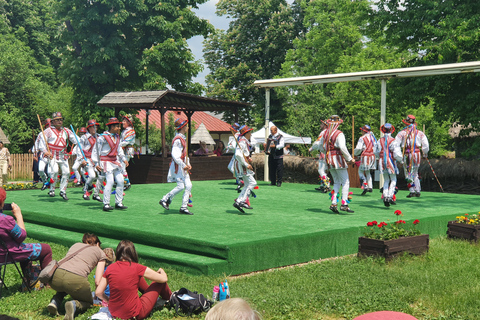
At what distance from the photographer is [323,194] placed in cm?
1513

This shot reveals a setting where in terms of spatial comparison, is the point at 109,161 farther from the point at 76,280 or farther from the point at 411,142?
the point at 411,142

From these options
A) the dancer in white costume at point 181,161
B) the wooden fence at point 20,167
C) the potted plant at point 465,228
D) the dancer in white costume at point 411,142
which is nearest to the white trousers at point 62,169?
the dancer in white costume at point 181,161

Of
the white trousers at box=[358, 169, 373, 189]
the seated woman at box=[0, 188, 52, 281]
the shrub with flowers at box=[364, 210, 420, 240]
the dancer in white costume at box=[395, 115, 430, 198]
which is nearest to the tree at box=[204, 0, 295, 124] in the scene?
the white trousers at box=[358, 169, 373, 189]

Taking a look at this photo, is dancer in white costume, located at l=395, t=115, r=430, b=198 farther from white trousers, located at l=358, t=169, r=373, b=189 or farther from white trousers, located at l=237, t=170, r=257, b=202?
white trousers, located at l=237, t=170, r=257, b=202

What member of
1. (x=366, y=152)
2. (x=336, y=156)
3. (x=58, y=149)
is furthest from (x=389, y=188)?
(x=58, y=149)

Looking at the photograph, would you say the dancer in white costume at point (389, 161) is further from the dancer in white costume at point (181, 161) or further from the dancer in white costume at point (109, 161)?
the dancer in white costume at point (109, 161)

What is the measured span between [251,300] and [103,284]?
1586 millimetres

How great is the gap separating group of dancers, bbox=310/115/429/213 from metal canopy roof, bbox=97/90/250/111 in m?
6.56

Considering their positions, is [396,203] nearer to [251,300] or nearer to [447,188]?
[447,188]

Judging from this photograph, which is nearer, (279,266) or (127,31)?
(279,266)

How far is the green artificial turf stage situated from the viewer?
24.4 feet

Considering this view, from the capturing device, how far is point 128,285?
5395mm

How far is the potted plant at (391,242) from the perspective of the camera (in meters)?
7.72

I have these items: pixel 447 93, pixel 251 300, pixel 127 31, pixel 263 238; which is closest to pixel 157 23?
pixel 127 31
